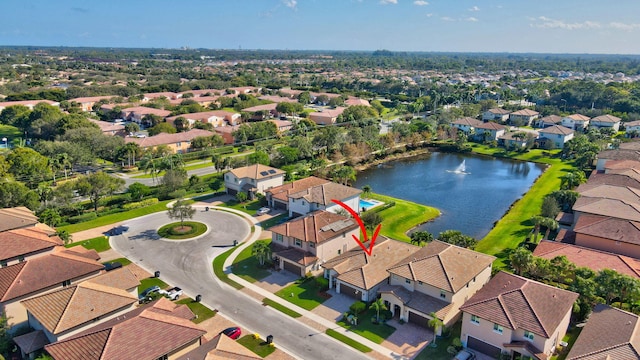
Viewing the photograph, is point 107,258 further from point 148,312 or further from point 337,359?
point 337,359

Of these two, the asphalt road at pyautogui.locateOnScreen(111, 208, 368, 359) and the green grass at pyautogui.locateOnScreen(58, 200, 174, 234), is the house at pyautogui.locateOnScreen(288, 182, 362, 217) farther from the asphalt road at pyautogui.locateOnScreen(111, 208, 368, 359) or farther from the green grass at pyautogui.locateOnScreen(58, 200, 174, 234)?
the green grass at pyautogui.locateOnScreen(58, 200, 174, 234)

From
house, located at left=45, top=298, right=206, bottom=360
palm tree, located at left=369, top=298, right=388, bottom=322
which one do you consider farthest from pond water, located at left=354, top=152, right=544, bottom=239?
house, located at left=45, top=298, right=206, bottom=360

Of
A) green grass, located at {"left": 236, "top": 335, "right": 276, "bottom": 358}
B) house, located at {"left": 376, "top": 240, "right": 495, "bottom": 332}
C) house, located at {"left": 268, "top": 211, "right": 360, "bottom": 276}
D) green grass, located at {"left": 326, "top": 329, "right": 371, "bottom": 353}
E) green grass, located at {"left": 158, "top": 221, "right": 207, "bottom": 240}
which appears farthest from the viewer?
green grass, located at {"left": 158, "top": 221, "right": 207, "bottom": 240}

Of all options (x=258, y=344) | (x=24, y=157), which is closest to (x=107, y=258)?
(x=258, y=344)

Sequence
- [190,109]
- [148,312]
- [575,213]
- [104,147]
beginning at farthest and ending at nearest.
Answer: [190,109] → [104,147] → [575,213] → [148,312]

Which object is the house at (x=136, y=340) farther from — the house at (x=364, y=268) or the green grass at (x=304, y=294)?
the house at (x=364, y=268)

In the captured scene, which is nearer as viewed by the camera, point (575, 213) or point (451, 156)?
point (575, 213)

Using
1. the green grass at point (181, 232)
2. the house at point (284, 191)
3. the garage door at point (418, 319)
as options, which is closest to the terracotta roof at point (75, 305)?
the green grass at point (181, 232)
